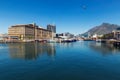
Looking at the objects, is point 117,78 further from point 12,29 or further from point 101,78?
point 12,29

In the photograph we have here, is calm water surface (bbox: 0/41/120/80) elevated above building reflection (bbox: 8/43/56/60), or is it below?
below

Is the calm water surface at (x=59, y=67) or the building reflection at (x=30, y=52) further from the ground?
the building reflection at (x=30, y=52)

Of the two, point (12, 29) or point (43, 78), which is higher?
point (12, 29)

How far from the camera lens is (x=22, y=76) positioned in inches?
912

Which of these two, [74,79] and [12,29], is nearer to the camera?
[74,79]

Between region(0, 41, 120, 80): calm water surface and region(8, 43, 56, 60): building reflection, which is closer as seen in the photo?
region(0, 41, 120, 80): calm water surface

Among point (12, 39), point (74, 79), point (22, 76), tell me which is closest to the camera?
point (74, 79)

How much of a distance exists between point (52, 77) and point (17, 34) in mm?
180189

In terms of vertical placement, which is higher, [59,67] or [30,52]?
[30,52]

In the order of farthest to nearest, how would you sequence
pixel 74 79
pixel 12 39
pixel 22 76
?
pixel 12 39 < pixel 22 76 < pixel 74 79

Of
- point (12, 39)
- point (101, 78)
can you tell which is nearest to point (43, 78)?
point (101, 78)

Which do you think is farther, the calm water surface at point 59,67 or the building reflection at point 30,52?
the building reflection at point 30,52

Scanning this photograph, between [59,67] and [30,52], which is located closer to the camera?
[59,67]

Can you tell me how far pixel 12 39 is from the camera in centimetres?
18562
